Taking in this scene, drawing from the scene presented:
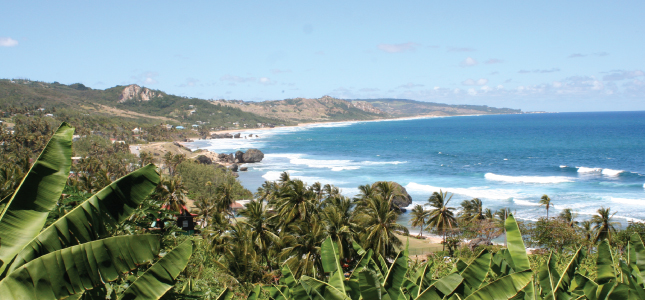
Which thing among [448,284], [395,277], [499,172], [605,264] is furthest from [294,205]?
[499,172]

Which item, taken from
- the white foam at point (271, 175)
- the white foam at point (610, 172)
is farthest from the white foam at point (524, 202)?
the white foam at point (271, 175)

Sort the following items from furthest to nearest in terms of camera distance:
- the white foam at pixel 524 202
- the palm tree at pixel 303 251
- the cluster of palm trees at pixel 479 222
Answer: the white foam at pixel 524 202
the cluster of palm trees at pixel 479 222
the palm tree at pixel 303 251

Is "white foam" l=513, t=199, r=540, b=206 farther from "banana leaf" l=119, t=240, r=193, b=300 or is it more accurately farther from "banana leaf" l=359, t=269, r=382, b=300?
"banana leaf" l=119, t=240, r=193, b=300

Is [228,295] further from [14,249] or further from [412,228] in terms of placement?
[412,228]

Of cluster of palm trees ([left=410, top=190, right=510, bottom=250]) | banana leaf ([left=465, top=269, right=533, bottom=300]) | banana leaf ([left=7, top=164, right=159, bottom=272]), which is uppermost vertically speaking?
banana leaf ([left=7, top=164, right=159, bottom=272])

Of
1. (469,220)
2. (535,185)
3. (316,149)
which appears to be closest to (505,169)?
(535,185)

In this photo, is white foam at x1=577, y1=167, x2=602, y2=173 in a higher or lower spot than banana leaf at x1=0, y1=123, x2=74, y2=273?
lower

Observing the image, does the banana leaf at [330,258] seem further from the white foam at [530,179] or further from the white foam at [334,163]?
the white foam at [334,163]

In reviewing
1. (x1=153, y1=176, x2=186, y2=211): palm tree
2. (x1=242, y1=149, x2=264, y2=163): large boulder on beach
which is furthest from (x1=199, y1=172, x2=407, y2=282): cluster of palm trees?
(x1=242, y1=149, x2=264, y2=163): large boulder on beach

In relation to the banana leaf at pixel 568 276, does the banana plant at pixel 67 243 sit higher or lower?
higher
